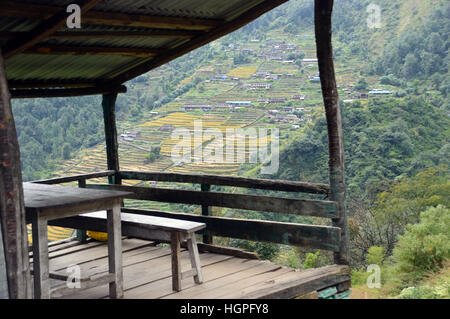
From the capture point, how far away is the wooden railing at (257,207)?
4258mm

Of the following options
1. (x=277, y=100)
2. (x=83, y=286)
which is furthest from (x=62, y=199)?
(x=277, y=100)

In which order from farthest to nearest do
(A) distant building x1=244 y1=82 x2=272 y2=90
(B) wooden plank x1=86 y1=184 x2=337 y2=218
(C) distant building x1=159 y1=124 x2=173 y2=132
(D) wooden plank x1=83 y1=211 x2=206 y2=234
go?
(A) distant building x1=244 y1=82 x2=272 y2=90
(C) distant building x1=159 y1=124 x2=173 y2=132
(B) wooden plank x1=86 y1=184 x2=337 y2=218
(D) wooden plank x1=83 y1=211 x2=206 y2=234

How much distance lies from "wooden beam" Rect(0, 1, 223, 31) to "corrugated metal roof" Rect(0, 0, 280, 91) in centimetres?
3

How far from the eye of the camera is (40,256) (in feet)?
10.5

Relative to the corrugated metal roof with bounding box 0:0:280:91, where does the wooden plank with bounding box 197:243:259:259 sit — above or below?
below

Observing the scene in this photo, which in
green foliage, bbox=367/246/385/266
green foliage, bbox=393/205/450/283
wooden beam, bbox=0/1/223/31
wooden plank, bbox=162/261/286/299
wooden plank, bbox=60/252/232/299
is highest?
wooden beam, bbox=0/1/223/31

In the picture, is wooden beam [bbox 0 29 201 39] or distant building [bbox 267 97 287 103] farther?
distant building [bbox 267 97 287 103]

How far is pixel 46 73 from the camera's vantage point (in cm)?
504

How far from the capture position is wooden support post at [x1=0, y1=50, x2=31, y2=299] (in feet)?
8.34

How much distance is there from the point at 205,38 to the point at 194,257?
1.95 metres

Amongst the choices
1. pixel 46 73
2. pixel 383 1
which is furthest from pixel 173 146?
pixel 46 73

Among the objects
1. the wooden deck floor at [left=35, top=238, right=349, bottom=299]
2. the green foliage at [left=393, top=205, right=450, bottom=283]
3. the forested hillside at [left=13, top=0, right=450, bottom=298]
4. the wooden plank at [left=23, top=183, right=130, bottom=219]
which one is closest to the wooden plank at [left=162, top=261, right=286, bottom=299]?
the wooden deck floor at [left=35, top=238, right=349, bottom=299]

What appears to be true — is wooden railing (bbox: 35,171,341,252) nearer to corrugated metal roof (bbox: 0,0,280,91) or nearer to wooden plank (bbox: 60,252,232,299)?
wooden plank (bbox: 60,252,232,299)

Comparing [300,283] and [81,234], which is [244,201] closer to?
[300,283]
